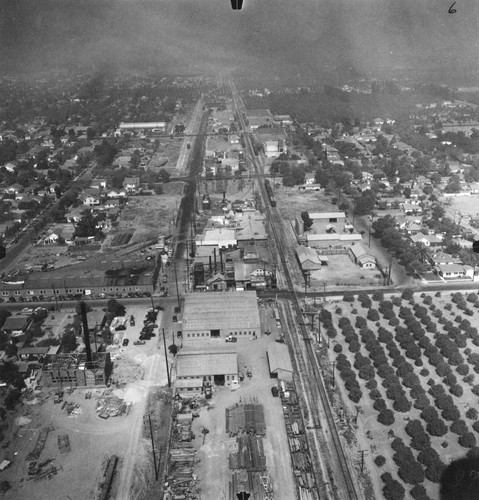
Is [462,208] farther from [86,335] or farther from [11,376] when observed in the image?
[11,376]

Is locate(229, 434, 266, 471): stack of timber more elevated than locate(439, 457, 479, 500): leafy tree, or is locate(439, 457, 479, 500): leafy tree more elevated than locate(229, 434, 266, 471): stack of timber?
locate(229, 434, 266, 471): stack of timber

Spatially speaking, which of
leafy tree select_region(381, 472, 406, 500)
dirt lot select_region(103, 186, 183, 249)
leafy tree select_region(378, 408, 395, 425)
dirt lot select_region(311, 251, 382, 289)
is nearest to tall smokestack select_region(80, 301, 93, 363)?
leafy tree select_region(378, 408, 395, 425)

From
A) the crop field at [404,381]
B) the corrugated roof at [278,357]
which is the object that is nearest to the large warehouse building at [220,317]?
the corrugated roof at [278,357]

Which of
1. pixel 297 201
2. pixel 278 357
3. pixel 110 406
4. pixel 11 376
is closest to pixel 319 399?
pixel 278 357

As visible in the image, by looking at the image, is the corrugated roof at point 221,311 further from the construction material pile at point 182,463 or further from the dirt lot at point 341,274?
the construction material pile at point 182,463

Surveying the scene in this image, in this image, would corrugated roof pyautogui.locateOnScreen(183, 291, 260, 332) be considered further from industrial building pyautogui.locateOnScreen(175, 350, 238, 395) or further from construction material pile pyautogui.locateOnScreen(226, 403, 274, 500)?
construction material pile pyautogui.locateOnScreen(226, 403, 274, 500)

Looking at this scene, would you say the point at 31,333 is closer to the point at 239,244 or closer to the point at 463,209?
the point at 239,244

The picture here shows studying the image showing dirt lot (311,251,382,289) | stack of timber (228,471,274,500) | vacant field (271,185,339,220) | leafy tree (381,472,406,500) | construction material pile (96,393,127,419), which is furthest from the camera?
vacant field (271,185,339,220)

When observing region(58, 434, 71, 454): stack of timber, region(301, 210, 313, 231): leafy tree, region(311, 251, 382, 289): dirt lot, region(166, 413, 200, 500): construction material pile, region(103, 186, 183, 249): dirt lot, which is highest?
region(103, 186, 183, 249): dirt lot
